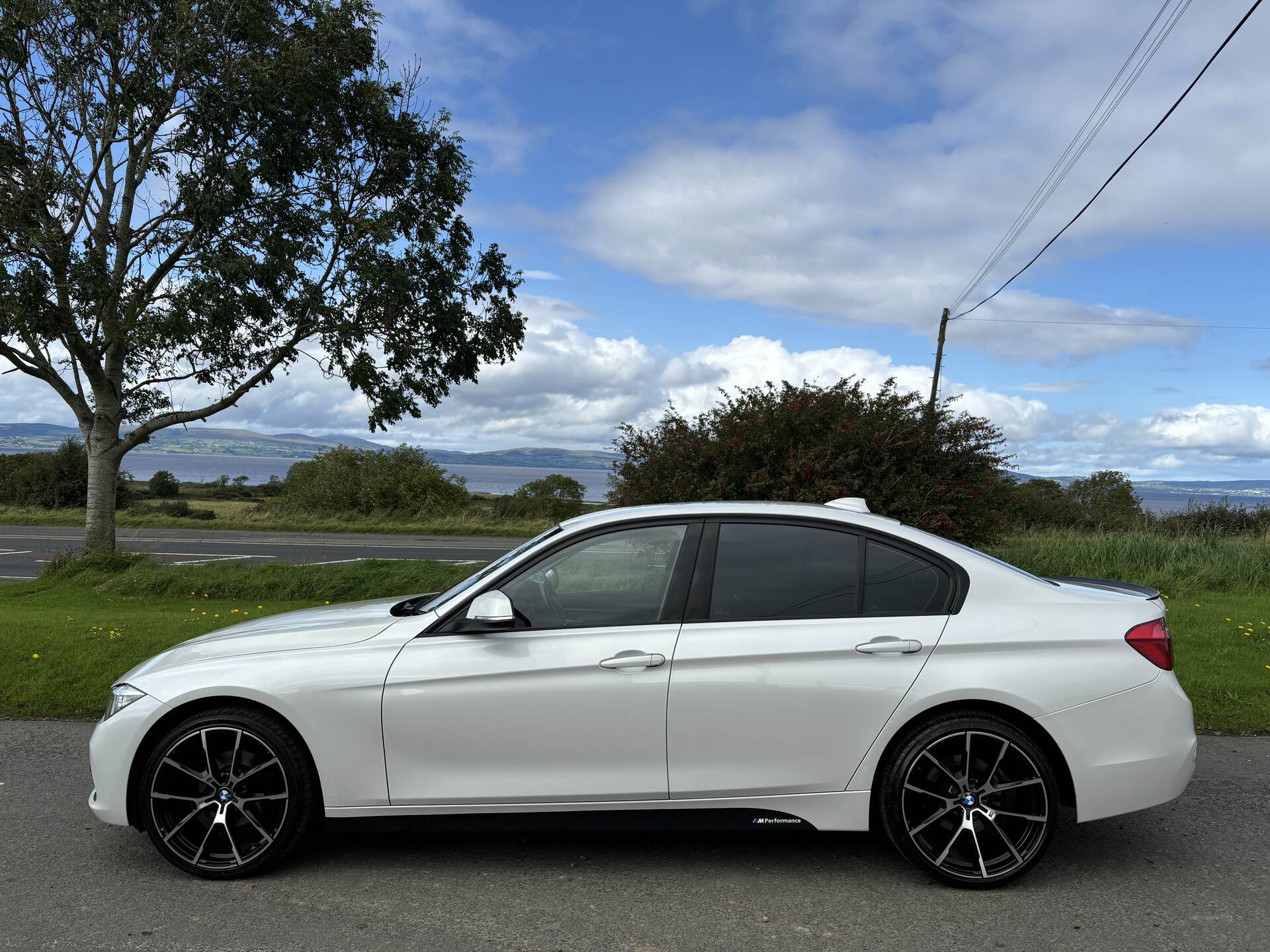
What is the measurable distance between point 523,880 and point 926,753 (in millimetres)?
1719

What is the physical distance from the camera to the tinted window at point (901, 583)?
3895mm

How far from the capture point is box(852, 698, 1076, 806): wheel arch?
3762mm

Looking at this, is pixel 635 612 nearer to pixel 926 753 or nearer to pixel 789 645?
pixel 789 645

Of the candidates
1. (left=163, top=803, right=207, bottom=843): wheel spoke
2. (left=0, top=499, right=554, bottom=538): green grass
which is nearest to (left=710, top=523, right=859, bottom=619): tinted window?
(left=163, top=803, right=207, bottom=843): wheel spoke

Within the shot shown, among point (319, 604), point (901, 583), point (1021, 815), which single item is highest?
point (901, 583)

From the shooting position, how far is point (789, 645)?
378 cm

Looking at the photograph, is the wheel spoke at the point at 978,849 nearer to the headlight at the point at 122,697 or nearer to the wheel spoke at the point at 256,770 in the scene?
the wheel spoke at the point at 256,770

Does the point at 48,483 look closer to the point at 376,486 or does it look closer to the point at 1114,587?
the point at 376,486

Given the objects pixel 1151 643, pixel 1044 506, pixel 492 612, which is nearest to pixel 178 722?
pixel 492 612


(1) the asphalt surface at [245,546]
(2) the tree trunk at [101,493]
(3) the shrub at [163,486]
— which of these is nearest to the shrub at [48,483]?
(1) the asphalt surface at [245,546]

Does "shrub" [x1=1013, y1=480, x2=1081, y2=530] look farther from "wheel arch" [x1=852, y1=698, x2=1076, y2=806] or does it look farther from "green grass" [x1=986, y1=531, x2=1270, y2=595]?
"wheel arch" [x1=852, y1=698, x2=1076, y2=806]

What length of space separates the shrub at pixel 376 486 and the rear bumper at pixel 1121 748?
29.6 meters

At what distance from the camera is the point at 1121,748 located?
375 cm

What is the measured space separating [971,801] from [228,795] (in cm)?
301
